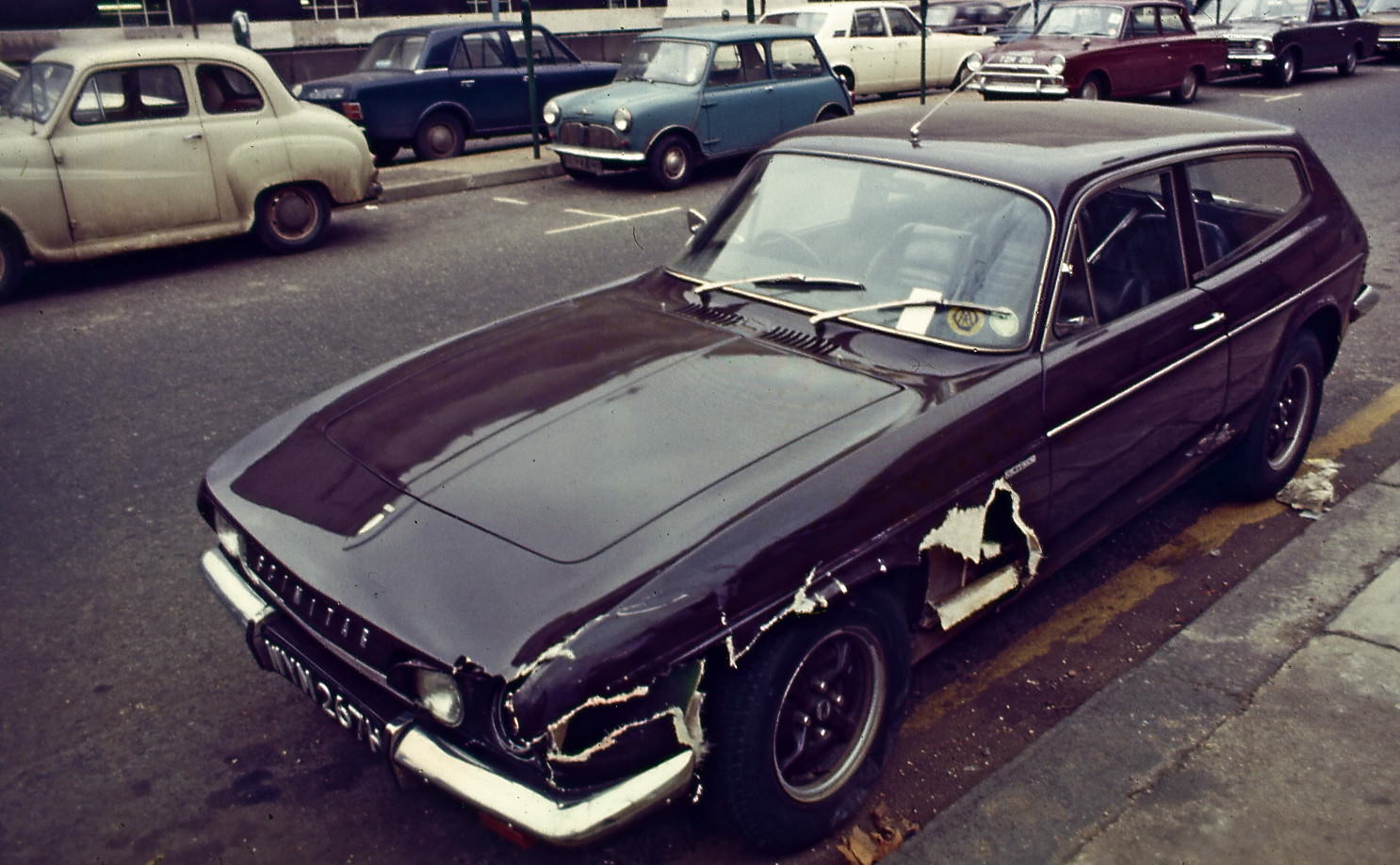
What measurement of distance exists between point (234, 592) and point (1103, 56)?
1640 cm

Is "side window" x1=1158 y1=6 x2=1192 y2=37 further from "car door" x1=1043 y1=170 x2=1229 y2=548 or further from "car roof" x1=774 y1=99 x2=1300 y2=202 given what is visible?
"car door" x1=1043 y1=170 x2=1229 y2=548

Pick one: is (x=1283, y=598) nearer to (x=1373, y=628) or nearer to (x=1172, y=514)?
(x=1373, y=628)

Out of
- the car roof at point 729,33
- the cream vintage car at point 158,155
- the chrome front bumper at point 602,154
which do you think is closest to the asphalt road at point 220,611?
the cream vintage car at point 158,155

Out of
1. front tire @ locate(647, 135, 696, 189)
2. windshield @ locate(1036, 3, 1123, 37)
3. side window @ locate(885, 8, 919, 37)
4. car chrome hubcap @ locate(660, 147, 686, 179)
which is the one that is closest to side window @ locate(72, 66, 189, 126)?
front tire @ locate(647, 135, 696, 189)

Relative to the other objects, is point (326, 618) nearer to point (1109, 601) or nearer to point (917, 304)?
point (917, 304)

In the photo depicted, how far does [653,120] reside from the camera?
1214 centimetres

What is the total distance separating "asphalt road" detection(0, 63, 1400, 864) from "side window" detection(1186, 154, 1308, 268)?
1.10 m

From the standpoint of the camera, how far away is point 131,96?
28.8ft

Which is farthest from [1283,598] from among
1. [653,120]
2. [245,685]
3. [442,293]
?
[653,120]

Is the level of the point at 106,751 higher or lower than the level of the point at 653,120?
lower

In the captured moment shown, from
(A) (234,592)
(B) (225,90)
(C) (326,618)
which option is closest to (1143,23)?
(B) (225,90)

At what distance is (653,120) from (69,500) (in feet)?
26.7

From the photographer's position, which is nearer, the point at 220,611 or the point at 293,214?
the point at 220,611

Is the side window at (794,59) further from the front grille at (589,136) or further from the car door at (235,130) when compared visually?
the car door at (235,130)
